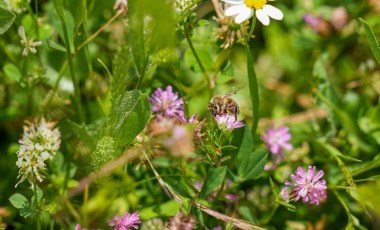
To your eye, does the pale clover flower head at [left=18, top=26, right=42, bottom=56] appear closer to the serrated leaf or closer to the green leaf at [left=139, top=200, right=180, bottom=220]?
the serrated leaf

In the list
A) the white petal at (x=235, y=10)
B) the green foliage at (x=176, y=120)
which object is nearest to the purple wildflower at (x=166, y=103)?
the green foliage at (x=176, y=120)

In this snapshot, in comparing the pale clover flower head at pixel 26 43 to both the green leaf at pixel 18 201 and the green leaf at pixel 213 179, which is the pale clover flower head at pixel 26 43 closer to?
Result: the green leaf at pixel 18 201

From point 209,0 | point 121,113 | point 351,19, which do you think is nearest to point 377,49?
point 209,0

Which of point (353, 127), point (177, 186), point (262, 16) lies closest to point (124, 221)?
point (177, 186)

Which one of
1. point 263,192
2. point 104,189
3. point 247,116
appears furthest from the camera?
point 247,116

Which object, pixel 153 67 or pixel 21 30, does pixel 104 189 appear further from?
pixel 21 30

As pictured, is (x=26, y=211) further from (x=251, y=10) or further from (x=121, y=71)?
(x=251, y=10)

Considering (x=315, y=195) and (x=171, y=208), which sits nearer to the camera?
(x=315, y=195)
